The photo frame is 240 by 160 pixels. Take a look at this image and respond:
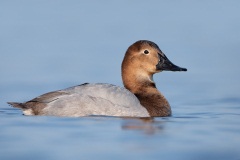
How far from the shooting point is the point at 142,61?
9172 mm

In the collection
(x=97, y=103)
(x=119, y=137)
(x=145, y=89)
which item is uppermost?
(x=145, y=89)

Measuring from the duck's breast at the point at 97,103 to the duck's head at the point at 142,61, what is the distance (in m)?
0.68

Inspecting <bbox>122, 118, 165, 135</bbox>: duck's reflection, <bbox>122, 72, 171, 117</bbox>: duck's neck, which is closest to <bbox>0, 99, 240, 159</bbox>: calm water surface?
<bbox>122, 118, 165, 135</bbox>: duck's reflection

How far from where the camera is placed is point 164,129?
7582 mm

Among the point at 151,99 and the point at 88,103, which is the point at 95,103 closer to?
the point at 88,103

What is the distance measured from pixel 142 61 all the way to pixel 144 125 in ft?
4.93

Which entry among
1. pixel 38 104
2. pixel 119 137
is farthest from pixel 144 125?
pixel 38 104

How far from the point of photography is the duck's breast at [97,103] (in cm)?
834

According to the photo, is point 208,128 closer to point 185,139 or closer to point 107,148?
point 185,139

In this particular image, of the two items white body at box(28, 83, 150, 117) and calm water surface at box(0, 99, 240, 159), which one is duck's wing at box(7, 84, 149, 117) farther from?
calm water surface at box(0, 99, 240, 159)

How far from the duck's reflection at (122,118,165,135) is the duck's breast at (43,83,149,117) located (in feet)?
0.63

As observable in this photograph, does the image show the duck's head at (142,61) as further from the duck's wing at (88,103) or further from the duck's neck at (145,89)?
the duck's wing at (88,103)

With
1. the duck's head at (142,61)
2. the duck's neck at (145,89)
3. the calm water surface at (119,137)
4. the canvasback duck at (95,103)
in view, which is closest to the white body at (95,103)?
the canvasback duck at (95,103)

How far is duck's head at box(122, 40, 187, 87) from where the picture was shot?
9.15 metres
